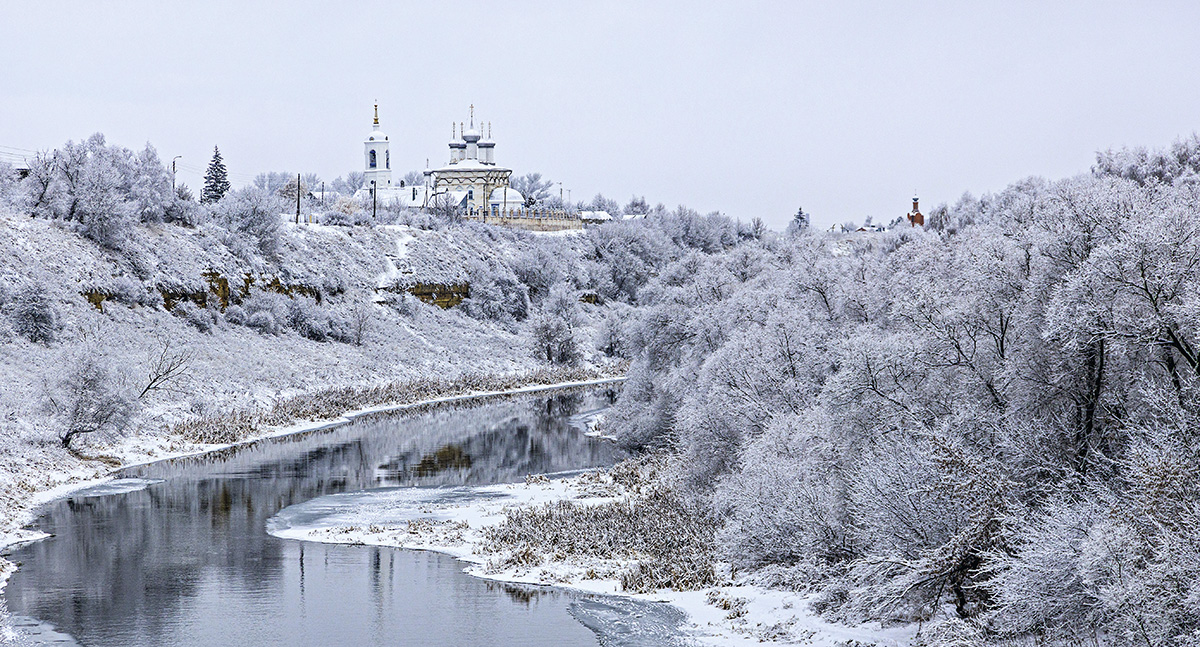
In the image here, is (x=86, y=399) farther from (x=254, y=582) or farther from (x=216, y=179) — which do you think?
(x=216, y=179)

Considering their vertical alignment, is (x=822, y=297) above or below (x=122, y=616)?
above

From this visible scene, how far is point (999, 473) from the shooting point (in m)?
15.5

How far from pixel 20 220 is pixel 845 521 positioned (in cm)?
4656

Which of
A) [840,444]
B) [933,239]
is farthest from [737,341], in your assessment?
[840,444]

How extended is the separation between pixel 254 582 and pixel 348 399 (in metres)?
28.6

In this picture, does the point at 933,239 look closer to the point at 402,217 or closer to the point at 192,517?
the point at 192,517

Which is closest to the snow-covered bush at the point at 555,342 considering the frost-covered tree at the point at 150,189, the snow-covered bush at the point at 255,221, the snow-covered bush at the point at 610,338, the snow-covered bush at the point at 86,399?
the snow-covered bush at the point at 610,338

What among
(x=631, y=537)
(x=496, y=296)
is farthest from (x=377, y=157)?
(x=631, y=537)

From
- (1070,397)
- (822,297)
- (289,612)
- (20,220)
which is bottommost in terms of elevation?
(289,612)

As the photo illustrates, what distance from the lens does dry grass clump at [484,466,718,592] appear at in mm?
20422

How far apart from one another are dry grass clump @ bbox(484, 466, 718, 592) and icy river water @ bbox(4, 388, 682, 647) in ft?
3.91

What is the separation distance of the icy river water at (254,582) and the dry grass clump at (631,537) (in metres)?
1.19

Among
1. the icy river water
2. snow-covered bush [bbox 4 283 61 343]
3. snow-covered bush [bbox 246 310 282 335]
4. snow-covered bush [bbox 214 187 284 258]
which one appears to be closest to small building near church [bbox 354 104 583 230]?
snow-covered bush [bbox 214 187 284 258]

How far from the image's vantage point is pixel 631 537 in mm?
23266
